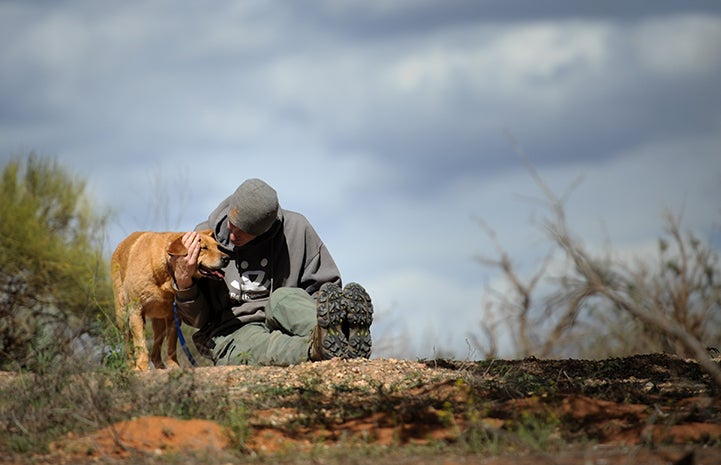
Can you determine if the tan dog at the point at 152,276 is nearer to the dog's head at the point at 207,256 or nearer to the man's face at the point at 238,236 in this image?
the dog's head at the point at 207,256

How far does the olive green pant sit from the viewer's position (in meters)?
7.88

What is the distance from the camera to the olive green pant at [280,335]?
25.9ft

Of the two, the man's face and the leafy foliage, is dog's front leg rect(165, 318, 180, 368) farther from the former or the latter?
the leafy foliage

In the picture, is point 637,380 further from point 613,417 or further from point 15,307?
point 15,307

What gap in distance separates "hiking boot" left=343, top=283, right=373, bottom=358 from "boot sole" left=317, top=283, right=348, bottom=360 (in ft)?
A: 0.20

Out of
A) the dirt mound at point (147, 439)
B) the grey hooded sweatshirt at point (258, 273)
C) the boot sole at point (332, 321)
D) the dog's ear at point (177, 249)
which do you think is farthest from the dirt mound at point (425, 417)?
the grey hooded sweatshirt at point (258, 273)

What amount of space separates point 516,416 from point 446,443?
60cm

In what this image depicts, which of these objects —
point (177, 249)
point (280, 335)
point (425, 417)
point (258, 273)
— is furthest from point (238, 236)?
point (425, 417)

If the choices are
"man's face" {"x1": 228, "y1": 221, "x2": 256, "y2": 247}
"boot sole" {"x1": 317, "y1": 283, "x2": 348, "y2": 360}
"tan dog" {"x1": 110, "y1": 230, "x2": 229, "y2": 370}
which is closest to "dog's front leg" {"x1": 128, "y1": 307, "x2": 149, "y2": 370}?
"tan dog" {"x1": 110, "y1": 230, "x2": 229, "y2": 370}

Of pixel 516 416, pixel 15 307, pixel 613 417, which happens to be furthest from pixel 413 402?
pixel 15 307

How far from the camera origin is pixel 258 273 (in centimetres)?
865

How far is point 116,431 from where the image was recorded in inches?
198

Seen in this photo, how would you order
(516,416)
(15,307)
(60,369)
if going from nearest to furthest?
(516,416) < (60,369) < (15,307)

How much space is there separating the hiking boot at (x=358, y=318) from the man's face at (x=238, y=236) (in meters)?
1.40
